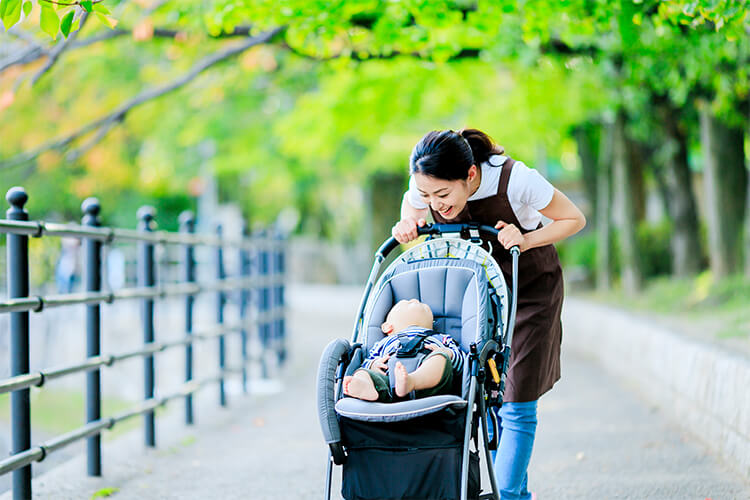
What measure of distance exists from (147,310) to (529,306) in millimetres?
3308

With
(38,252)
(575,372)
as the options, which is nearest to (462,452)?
(575,372)

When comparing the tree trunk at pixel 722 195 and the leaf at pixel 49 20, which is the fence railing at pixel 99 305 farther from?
the tree trunk at pixel 722 195

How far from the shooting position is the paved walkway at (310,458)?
5.29 metres

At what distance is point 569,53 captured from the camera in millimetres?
10234

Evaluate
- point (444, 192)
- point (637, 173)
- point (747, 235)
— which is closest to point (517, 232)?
point (444, 192)

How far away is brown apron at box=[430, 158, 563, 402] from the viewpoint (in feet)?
14.1

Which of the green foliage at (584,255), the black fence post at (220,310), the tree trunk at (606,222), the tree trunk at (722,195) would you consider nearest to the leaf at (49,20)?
the black fence post at (220,310)

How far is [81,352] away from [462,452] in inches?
581

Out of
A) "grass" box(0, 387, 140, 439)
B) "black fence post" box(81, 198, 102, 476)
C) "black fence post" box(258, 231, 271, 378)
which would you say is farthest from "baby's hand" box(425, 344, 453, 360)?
"grass" box(0, 387, 140, 439)

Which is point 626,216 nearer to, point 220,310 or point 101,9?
point 220,310

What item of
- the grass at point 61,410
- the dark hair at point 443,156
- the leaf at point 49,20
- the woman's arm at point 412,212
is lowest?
the grass at point 61,410

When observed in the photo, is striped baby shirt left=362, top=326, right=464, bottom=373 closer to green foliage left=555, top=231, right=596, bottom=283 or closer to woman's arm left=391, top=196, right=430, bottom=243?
woman's arm left=391, top=196, right=430, bottom=243

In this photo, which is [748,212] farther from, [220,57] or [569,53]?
[220,57]

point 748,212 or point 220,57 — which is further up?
point 220,57
